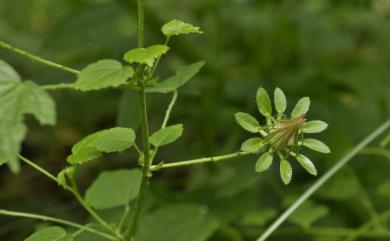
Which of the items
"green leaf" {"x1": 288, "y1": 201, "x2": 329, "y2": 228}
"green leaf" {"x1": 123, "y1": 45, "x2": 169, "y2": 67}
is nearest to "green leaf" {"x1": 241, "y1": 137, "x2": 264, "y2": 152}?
"green leaf" {"x1": 123, "y1": 45, "x2": 169, "y2": 67}

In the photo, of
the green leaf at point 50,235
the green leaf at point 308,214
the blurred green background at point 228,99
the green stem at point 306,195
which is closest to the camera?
the green leaf at point 50,235

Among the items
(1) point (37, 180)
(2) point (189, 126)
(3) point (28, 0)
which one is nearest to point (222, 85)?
(2) point (189, 126)

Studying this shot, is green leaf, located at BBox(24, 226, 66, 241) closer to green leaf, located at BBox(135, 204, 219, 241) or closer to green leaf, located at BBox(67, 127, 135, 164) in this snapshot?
green leaf, located at BBox(67, 127, 135, 164)

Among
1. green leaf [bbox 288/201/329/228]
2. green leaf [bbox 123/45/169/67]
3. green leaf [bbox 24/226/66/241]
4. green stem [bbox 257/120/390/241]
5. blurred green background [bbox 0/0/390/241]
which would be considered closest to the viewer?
green leaf [bbox 123/45/169/67]

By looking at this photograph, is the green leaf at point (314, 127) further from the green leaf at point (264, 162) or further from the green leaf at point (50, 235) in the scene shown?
the green leaf at point (50, 235)

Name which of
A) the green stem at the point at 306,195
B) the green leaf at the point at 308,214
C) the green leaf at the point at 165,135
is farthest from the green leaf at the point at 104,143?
the green leaf at the point at 308,214

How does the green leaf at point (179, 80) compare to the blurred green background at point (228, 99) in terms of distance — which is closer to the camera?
the green leaf at point (179, 80)
